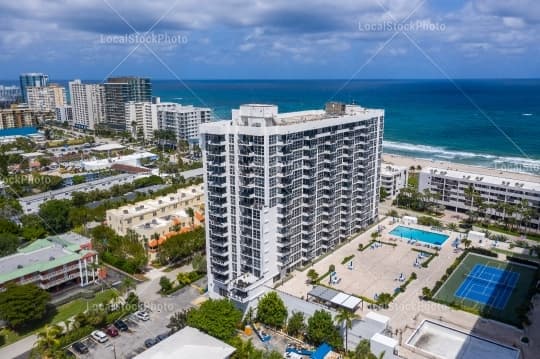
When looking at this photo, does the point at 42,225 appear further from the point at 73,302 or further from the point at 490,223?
the point at 490,223

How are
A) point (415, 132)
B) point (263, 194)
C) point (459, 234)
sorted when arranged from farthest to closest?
point (415, 132), point (459, 234), point (263, 194)

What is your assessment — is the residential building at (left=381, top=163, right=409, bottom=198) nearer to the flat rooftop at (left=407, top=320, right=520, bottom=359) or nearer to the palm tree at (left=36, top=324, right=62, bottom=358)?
the flat rooftop at (left=407, top=320, right=520, bottom=359)

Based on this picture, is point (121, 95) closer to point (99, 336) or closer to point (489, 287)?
point (99, 336)

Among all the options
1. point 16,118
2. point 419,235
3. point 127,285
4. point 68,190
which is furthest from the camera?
point 16,118

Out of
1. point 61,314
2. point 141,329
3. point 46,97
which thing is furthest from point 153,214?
point 46,97

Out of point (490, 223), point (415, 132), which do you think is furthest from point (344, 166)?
point (415, 132)

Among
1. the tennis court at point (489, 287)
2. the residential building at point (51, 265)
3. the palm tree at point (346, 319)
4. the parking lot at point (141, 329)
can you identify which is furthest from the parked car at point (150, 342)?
the tennis court at point (489, 287)
